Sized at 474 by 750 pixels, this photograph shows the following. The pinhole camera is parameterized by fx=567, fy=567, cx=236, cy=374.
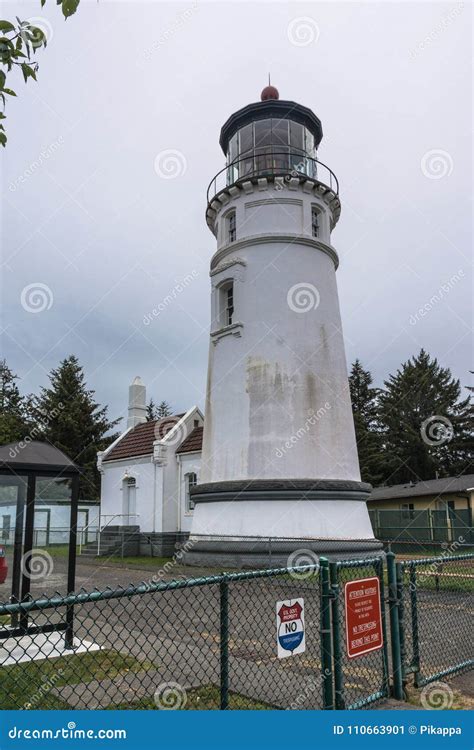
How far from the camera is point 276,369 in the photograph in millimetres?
17625

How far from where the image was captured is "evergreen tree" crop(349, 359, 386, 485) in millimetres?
47000

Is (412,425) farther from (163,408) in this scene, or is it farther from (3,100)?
(3,100)

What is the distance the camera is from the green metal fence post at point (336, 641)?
4820 mm

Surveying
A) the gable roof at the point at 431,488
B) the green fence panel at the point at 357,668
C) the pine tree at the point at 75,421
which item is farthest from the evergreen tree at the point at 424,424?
the green fence panel at the point at 357,668

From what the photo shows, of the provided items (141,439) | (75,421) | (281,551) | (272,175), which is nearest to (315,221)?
(272,175)

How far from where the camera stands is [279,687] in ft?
18.6

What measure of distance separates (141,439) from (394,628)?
2184cm

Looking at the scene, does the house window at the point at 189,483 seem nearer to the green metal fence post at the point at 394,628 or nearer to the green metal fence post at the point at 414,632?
the green metal fence post at the point at 414,632

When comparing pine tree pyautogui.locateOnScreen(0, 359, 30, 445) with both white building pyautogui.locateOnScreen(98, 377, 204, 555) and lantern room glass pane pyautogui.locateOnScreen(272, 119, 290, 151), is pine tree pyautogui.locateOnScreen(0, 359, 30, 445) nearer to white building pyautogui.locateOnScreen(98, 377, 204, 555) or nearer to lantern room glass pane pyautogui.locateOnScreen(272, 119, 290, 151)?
white building pyautogui.locateOnScreen(98, 377, 204, 555)

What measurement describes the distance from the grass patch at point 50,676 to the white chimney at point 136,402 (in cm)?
2405

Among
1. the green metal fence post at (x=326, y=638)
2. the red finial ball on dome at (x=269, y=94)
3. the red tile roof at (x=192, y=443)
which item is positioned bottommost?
the green metal fence post at (x=326, y=638)

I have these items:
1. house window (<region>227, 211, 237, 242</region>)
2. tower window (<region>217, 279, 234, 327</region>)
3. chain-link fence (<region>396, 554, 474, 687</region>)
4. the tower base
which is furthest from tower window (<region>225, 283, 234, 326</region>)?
chain-link fence (<region>396, 554, 474, 687</region>)

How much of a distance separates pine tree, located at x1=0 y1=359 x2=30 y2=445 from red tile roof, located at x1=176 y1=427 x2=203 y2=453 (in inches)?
660

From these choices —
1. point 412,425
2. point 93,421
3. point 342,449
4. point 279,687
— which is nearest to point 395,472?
point 412,425
